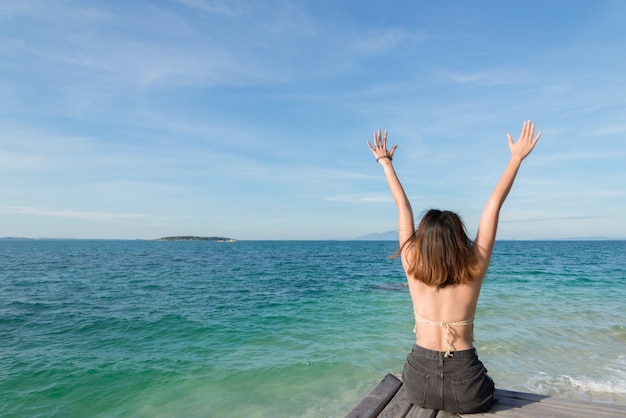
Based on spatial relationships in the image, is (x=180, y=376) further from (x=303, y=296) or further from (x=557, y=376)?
(x=303, y=296)

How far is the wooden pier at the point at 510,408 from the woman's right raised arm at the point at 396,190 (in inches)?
61.5

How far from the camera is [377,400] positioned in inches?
153

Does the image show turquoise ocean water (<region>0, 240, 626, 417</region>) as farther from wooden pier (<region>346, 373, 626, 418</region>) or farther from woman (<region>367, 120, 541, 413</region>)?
woman (<region>367, 120, 541, 413</region>)

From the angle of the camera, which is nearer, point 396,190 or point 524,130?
point 524,130

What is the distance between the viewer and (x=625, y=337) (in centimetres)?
1254

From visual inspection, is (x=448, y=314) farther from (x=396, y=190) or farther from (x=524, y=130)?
(x=524, y=130)

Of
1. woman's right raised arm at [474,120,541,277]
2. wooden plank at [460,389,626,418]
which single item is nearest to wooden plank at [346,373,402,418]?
wooden plank at [460,389,626,418]

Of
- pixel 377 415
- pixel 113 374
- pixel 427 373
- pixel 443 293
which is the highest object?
pixel 443 293

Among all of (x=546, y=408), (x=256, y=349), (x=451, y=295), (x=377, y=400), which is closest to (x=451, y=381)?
(x=451, y=295)

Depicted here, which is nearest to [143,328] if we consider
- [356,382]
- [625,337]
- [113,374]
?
[113,374]

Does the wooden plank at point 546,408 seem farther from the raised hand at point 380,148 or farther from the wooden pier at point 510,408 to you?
the raised hand at point 380,148

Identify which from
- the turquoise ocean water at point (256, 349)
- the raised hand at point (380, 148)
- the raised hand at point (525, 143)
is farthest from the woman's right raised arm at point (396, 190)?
the turquoise ocean water at point (256, 349)

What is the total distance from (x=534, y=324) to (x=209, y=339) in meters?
11.6

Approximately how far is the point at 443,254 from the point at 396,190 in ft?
3.09
